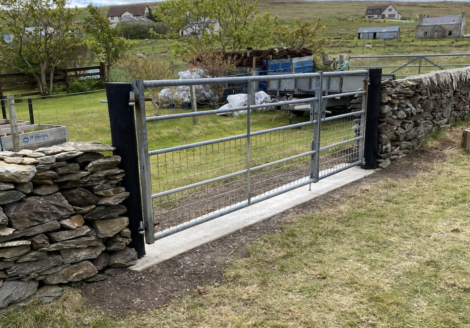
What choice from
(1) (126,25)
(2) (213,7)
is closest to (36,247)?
(2) (213,7)

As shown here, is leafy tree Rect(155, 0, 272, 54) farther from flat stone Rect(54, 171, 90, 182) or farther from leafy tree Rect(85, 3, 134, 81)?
flat stone Rect(54, 171, 90, 182)

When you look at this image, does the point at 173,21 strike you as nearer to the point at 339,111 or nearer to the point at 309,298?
the point at 339,111

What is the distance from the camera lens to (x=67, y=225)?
127 inches

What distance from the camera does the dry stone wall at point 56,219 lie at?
2.98m

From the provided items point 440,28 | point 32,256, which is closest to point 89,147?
point 32,256

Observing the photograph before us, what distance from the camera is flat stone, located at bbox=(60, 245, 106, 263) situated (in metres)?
3.27

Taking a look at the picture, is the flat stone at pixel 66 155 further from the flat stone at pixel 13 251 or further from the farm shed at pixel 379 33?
the farm shed at pixel 379 33

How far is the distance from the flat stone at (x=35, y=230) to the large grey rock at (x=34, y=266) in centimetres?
21

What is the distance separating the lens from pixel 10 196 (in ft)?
9.70

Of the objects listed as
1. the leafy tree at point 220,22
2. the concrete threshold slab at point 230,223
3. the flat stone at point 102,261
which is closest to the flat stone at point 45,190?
the flat stone at point 102,261

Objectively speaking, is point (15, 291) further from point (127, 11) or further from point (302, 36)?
point (127, 11)

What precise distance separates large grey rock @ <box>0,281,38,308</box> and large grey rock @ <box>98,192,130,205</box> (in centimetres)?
78

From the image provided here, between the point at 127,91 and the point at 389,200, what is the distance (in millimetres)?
3749

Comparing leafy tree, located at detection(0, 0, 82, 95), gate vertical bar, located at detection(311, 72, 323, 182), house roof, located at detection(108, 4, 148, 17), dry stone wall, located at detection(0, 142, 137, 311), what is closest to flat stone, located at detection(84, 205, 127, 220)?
dry stone wall, located at detection(0, 142, 137, 311)
